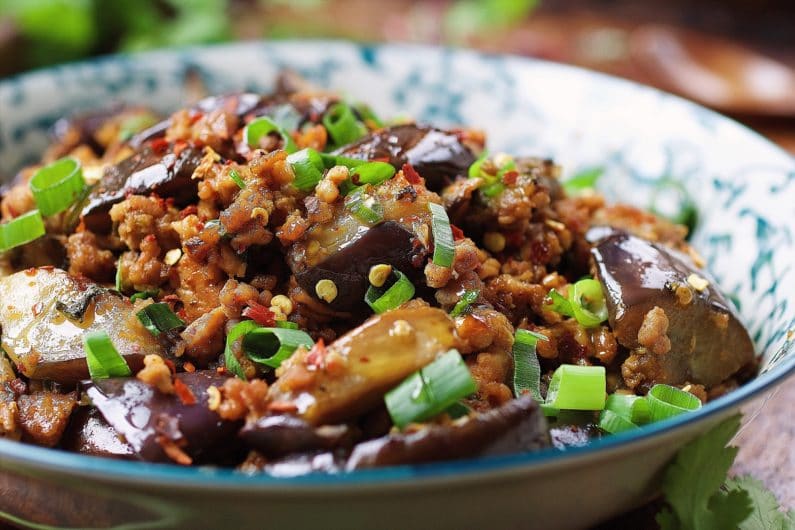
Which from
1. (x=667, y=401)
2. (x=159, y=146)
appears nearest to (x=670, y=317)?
(x=667, y=401)

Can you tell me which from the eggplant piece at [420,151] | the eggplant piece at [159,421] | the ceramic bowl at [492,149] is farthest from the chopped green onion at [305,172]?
the ceramic bowl at [492,149]

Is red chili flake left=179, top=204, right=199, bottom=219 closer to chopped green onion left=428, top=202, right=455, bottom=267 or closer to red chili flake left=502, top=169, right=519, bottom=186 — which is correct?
chopped green onion left=428, top=202, right=455, bottom=267

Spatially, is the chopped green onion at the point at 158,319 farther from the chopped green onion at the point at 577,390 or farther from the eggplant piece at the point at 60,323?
the chopped green onion at the point at 577,390

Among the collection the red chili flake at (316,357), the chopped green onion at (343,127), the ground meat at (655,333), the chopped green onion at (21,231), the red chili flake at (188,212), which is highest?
the chopped green onion at (343,127)

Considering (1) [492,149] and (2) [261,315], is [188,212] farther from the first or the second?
(1) [492,149]

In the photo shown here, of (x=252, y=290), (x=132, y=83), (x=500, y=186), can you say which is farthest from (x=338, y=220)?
(x=132, y=83)

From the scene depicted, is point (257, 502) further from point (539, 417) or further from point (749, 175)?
point (749, 175)

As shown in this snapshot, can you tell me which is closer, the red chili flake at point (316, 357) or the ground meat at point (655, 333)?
the red chili flake at point (316, 357)
